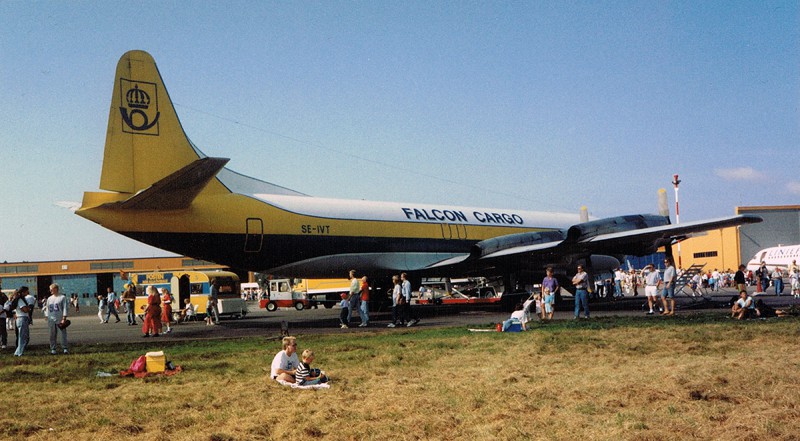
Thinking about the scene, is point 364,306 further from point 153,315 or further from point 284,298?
point 284,298

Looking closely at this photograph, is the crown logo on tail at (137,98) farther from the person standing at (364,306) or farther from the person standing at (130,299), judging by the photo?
the person standing at (130,299)

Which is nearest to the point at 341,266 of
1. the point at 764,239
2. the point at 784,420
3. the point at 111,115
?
the point at 111,115

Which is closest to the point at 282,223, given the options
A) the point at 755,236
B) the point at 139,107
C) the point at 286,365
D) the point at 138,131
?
the point at 138,131

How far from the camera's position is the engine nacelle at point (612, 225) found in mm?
23234

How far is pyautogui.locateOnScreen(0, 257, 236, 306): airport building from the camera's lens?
273 ft

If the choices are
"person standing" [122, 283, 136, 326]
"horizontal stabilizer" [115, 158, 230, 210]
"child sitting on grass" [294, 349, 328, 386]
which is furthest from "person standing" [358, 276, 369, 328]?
"person standing" [122, 283, 136, 326]

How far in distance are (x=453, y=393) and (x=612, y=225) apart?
17988 mm

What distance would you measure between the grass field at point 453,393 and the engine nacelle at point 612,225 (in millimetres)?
9185

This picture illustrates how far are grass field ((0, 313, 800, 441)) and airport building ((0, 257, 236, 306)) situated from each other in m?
74.4

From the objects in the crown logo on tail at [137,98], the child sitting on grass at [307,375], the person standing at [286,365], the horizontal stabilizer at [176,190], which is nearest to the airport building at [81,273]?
the crown logo on tail at [137,98]

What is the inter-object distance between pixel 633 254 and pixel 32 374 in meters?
21.5

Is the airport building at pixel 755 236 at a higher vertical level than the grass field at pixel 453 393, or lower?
higher

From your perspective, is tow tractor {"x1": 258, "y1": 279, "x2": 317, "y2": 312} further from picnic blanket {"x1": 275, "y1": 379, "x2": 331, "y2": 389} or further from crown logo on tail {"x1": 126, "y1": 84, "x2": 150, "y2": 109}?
picnic blanket {"x1": 275, "y1": 379, "x2": 331, "y2": 389}

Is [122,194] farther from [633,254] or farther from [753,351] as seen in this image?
[633,254]
